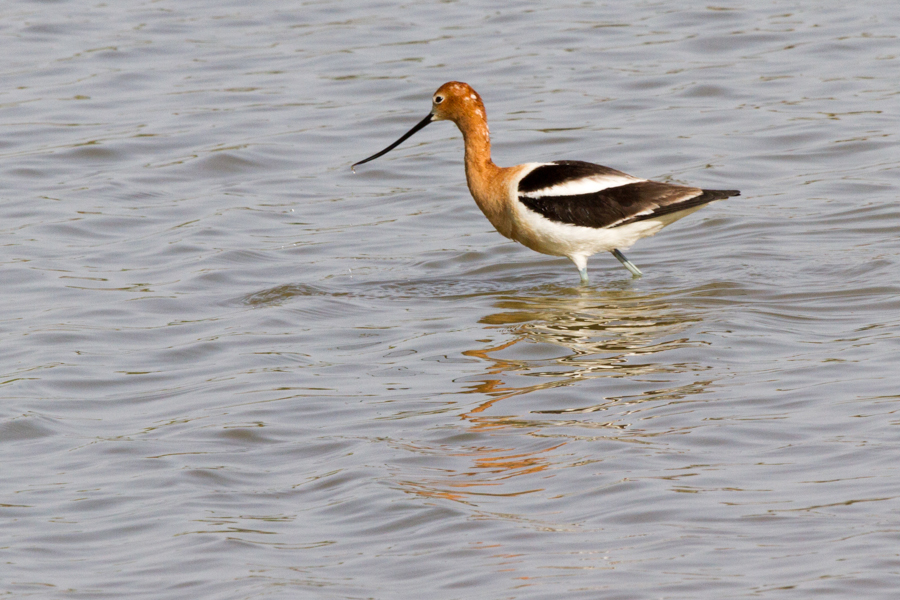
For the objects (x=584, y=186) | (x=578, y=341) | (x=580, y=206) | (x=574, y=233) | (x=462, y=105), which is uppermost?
(x=462, y=105)

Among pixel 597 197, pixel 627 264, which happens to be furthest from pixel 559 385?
pixel 627 264

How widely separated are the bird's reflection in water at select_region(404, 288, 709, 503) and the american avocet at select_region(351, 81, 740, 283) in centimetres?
38

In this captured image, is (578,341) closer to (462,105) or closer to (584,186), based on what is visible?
(584,186)

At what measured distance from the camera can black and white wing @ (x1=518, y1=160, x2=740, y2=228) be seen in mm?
9062

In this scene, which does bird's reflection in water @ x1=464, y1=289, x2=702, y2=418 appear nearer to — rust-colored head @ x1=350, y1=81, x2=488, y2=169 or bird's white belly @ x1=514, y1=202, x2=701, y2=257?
bird's white belly @ x1=514, y1=202, x2=701, y2=257

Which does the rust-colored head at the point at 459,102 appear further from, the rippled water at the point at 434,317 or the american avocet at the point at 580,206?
the rippled water at the point at 434,317

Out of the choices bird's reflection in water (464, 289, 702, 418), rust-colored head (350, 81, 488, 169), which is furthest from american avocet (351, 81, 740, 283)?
rust-colored head (350, 81, 488, 169)

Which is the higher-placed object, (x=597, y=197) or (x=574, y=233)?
(x=597, y=197)

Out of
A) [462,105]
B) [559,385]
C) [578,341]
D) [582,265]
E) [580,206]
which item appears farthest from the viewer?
[462,105]

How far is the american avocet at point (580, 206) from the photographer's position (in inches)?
357

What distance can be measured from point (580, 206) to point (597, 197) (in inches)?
6.2

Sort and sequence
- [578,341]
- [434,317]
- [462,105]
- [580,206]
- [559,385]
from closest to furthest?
[559,385]
[578,341]
[434,317]
[580,206]
[462,105]

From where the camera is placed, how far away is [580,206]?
9.10 m

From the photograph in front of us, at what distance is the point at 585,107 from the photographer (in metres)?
13.9
